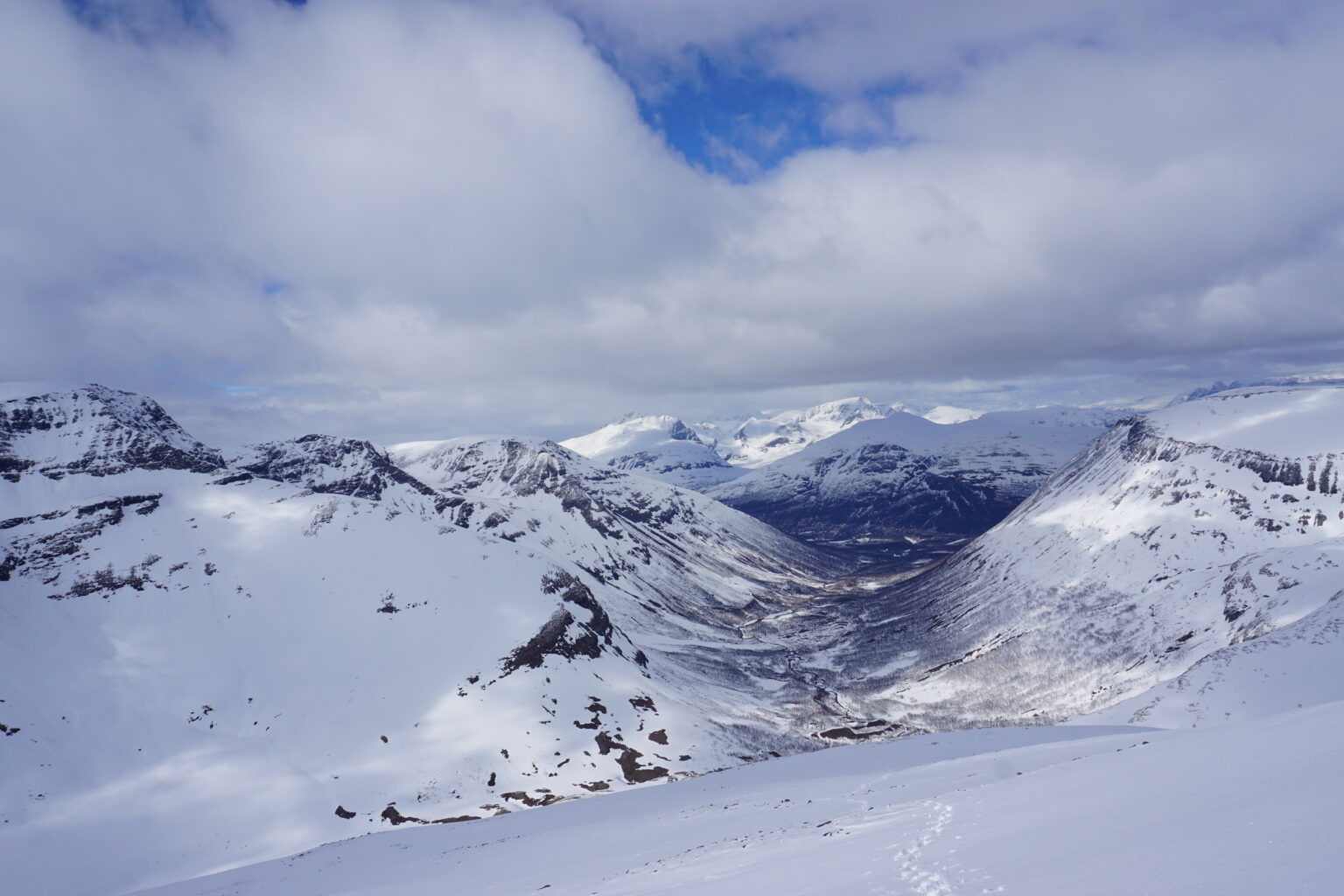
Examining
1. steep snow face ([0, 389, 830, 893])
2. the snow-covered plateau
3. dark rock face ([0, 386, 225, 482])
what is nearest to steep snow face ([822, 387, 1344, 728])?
the snow-covered plateau

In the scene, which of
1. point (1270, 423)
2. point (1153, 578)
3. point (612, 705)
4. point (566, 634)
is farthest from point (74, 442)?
point (1270, 423)

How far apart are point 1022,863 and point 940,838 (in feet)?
21.0

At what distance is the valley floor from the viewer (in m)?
13.9

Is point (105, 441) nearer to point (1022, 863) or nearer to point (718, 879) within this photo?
point (718, 879)

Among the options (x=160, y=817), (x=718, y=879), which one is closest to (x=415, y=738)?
(x=160, y=817)

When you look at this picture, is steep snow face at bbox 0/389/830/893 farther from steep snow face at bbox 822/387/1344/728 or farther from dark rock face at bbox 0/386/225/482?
steep snow face at bbox 822/387/1344/728

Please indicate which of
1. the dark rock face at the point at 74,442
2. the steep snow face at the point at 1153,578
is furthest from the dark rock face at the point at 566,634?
the dark rock face at the point at 74,442

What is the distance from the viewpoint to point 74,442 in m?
161

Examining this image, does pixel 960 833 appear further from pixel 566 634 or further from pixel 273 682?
pixel 273 682

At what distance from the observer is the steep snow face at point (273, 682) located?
280 ft

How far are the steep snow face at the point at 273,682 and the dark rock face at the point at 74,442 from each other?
92cm

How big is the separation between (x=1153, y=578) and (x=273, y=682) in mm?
193127

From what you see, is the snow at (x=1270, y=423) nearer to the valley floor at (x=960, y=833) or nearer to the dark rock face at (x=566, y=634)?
the valley floor at (x=960, y=833)

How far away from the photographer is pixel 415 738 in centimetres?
10212
